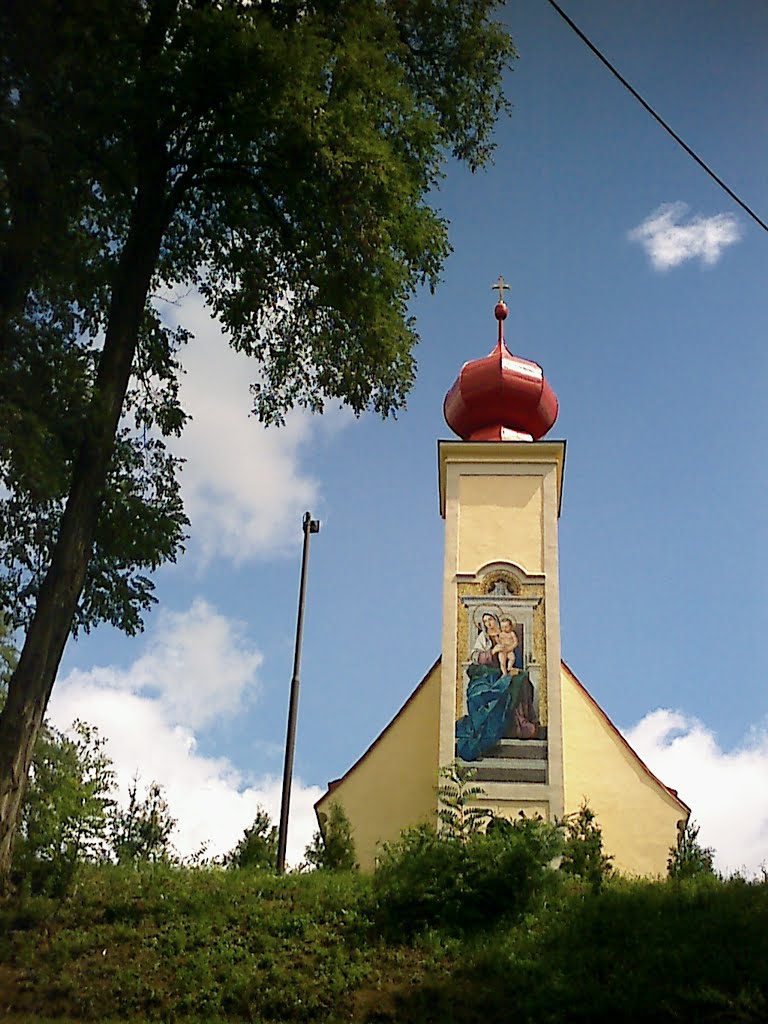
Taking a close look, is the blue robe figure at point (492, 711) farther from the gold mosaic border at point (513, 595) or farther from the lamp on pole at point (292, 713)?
the lamp on pole at point (292, 713)

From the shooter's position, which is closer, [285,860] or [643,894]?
[643,894]

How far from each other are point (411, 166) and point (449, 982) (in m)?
8.85

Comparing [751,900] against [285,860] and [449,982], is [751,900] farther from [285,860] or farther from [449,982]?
[285,860]

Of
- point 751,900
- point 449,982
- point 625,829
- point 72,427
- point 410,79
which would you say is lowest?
point 449,982

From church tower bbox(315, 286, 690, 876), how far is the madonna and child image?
2cm

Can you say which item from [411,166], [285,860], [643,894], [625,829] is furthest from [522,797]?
[411,166]

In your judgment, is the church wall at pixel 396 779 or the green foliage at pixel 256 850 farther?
the church wall at pixel 396 779

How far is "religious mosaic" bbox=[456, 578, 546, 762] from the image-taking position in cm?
1994

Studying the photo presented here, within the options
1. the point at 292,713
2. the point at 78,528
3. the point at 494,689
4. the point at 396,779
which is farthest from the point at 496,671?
the point at 78,528

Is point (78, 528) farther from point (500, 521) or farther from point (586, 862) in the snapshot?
point (500, 521)

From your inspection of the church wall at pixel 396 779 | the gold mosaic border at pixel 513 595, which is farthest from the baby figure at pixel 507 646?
→ the church wall at pixel 396 779

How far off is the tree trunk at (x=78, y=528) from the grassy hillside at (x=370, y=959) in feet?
3.64

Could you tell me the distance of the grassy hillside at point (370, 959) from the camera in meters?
8.96

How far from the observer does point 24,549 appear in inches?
471
